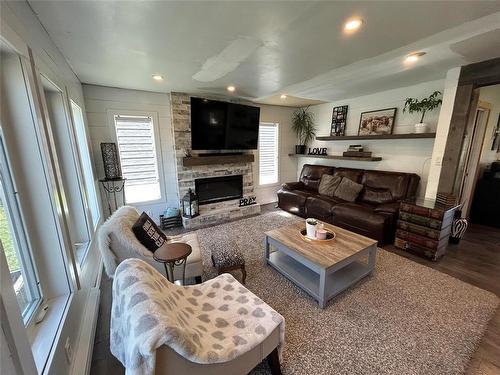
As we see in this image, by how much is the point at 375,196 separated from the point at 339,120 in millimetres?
1881

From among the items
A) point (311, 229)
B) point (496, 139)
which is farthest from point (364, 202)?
point (496, 139)

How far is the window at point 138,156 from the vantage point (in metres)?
3.54

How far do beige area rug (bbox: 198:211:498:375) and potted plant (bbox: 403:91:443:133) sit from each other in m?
2.14

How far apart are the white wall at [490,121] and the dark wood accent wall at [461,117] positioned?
75 cm

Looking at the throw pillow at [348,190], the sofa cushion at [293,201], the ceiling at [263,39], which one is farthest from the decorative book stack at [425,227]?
the ceiling at [263,39]

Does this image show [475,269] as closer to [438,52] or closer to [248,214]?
[438,52]

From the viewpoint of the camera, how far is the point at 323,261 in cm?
196

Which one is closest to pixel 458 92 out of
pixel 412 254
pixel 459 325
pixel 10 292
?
pixel 412 254

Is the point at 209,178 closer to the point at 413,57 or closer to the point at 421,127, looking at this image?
the point at 413,57

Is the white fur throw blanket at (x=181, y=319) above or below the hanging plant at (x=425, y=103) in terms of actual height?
below

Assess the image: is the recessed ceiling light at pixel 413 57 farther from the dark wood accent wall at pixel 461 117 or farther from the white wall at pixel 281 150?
the white wall at pixel 281 150

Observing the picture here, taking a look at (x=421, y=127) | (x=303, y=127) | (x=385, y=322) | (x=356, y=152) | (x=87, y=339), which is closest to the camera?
(x=87, y=339)

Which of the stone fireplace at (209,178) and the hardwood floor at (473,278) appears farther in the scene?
the stone fireplace at (209,178)

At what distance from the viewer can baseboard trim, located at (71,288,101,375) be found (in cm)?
134
